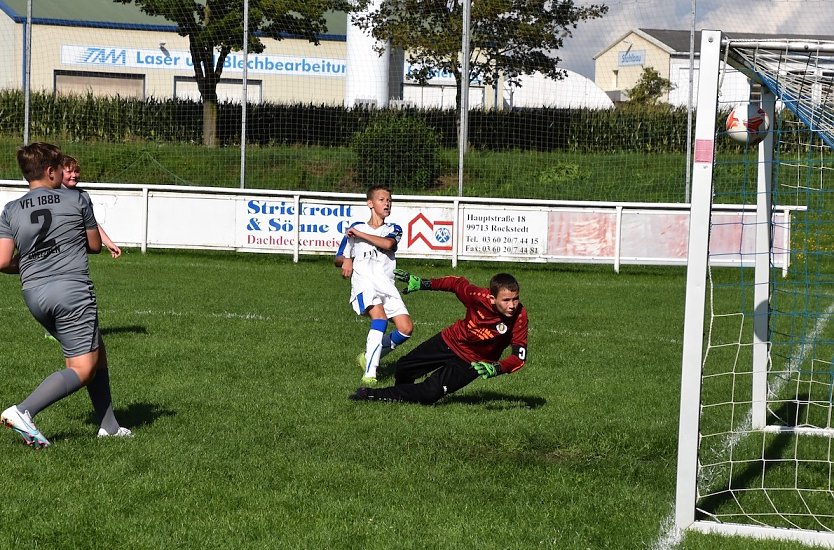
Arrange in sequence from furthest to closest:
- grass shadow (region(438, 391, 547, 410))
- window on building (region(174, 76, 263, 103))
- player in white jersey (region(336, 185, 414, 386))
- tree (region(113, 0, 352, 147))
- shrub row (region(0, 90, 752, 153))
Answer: tree (region(113, 0, 352, 147))
window on building (region(174, 76, 263, 103))
shrub row (region(0, 90, 752, 153))
player in white jersey (region(336, 185, 414, 386))
grass shadow (region(438, 391, 547, 410))

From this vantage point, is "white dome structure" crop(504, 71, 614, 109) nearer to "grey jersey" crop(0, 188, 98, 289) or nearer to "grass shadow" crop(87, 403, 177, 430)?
"grass shadow" crop(87, 403, 177, 430)

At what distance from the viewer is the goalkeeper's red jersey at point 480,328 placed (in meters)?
7.31

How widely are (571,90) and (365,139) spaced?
3.97 m

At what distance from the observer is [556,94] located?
19922 mm

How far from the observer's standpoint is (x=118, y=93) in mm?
22797

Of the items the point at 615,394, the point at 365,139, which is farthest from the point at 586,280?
the point at 615,394

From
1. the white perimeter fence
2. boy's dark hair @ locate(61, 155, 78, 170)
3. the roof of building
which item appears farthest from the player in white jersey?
the roof of building

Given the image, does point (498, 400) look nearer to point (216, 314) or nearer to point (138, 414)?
point (138, 414)

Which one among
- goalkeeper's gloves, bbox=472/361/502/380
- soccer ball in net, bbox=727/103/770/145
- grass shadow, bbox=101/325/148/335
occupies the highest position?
soccer ball in net, bbox=727/103/770/145

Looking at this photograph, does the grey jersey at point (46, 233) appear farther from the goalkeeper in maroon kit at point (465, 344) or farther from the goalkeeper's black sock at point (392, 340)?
the goalkeeper's black sock at point (392, 340)

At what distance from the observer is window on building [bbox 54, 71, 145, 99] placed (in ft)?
73.4

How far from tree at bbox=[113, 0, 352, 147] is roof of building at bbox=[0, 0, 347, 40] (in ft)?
8.09

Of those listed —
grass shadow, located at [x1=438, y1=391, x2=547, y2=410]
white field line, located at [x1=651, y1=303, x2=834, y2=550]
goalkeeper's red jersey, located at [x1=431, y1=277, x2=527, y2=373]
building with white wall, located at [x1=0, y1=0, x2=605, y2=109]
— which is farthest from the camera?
building with white wall, located at [x1=0, y1=0, x2=605, y2=109]

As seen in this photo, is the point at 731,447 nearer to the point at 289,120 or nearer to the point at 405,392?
the point at 405,392
